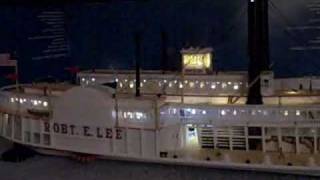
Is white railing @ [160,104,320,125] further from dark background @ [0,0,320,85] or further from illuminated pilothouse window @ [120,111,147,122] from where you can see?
dark background @ [0,0,320,85]

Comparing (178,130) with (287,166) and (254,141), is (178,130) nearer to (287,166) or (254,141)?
(254,141)

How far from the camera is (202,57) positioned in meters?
9.45

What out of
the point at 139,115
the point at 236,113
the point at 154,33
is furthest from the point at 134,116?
the point at 154,33

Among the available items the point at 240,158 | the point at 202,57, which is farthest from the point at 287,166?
the point at 202,57

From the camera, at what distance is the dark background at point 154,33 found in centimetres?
1018

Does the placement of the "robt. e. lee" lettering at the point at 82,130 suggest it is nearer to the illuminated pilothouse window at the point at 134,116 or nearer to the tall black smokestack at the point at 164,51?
the illuminated pilothouse window at the point at 134,116

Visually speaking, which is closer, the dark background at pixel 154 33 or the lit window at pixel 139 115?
the lit window at pixel 139 115

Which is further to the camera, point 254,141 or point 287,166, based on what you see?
point 254,141

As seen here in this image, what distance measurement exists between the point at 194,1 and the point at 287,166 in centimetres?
450

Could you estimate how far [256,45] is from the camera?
8.19 m

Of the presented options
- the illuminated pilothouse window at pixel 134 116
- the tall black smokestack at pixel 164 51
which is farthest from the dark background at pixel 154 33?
the illuminated pilothouse window at pixel 134 116

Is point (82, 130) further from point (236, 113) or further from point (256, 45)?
point (256, 45)

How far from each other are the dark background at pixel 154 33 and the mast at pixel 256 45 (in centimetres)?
207

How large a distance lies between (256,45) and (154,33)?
10.8 feet
